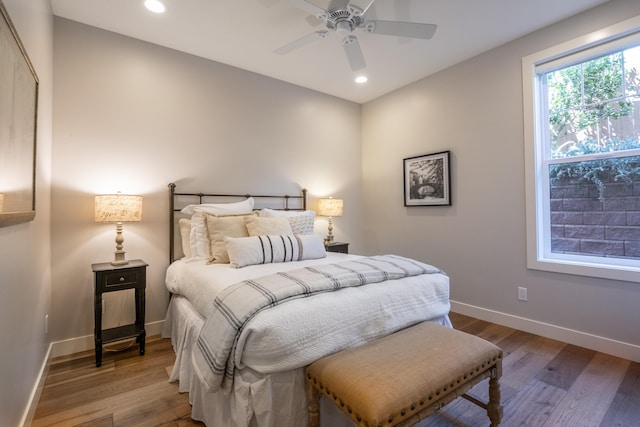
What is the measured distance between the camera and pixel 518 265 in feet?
9.32

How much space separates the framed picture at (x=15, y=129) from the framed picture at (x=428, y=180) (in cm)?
348

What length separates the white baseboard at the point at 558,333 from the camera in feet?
7.41

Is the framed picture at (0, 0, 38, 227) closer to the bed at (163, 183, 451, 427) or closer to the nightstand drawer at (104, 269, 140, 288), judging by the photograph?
the nightstand drawer at (104, 269, 140, 288)

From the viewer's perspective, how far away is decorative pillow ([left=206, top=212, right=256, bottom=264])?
2430 millimetres

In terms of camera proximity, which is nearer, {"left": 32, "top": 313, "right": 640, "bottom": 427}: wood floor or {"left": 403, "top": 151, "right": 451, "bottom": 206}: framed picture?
{"left": 32, "top": 313, "right": 640, "bottom": 427}: wood floor

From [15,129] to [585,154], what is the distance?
12.6ft

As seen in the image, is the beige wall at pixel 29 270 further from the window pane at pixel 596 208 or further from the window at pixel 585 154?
the window pane at pixel 596 208

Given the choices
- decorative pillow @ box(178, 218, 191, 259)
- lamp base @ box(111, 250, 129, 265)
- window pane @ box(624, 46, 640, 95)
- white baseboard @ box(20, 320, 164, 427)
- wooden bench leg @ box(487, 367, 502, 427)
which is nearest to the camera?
wooden bench leg @ box(487, 367, 502, 427)

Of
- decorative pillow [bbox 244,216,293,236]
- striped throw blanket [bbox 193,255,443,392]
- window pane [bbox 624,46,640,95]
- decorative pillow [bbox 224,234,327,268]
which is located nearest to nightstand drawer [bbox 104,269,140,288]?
decorative pillow [bbox 224,234,327,268]

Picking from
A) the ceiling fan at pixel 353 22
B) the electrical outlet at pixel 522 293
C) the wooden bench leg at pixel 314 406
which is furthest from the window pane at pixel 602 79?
the wooden bench leg at pixel 314 406

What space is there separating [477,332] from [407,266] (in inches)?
54.2

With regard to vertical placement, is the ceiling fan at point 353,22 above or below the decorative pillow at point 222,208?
above

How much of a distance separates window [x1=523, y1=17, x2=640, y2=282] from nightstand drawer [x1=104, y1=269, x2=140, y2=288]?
3463mm

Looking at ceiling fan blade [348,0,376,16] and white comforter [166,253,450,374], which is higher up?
ceiling fan blade [348,0,376,16]
